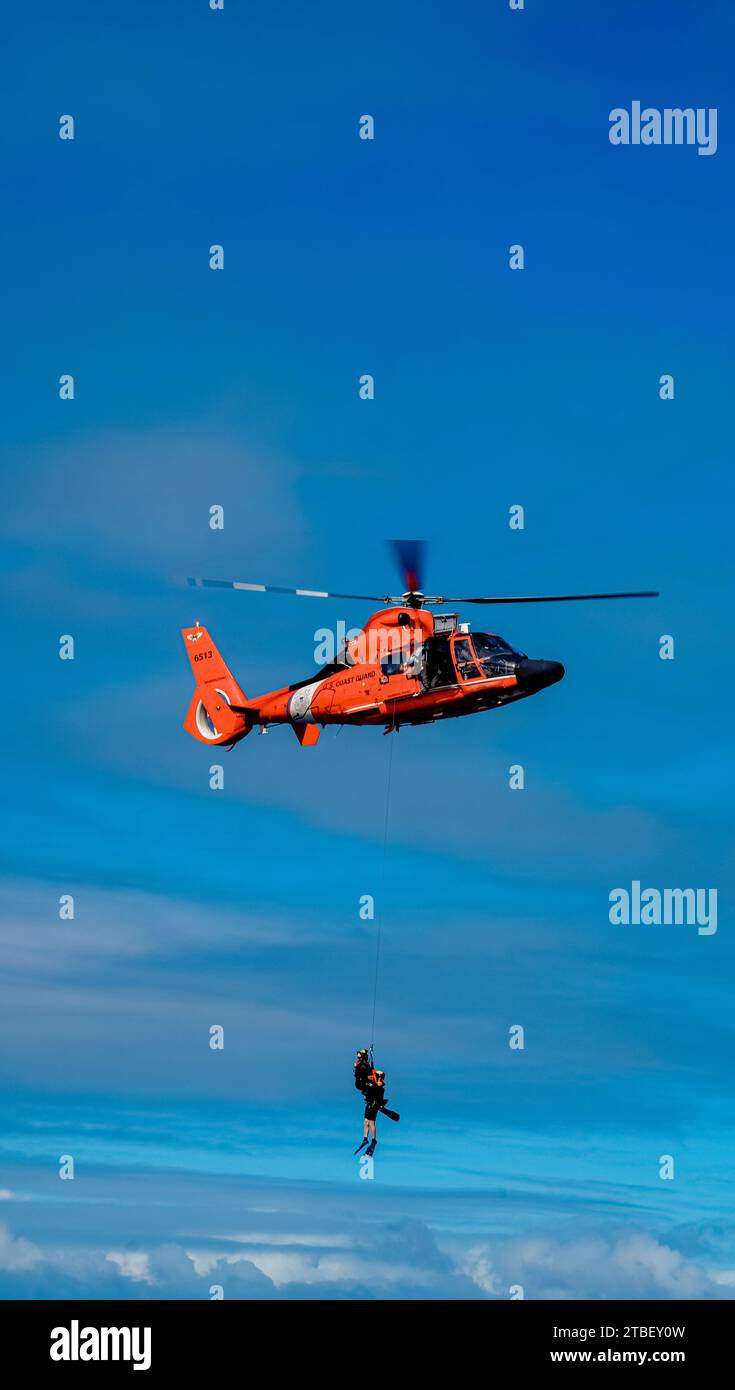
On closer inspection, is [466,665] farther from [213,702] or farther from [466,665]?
[213,702]

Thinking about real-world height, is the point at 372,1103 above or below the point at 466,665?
below

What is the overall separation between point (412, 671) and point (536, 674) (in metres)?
5.66

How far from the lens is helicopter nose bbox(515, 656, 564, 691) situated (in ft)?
310

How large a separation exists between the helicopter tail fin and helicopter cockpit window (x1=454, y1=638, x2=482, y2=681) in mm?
14344

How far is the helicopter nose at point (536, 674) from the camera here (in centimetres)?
9444

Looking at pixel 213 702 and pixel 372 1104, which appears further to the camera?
pixel 213 702

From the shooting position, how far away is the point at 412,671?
95.8 meters

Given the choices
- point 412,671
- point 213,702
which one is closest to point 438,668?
point 412,671

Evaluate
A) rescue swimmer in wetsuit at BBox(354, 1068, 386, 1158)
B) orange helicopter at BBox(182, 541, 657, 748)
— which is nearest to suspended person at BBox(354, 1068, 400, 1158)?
rescue swimmer in wetsuit at BBox(354, 1068, 386, 1158)

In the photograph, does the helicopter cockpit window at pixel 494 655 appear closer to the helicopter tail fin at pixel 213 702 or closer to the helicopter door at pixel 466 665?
the helicopter door at pixel 466 665

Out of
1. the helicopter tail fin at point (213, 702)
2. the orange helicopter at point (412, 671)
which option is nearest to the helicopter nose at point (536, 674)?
the orange helicopter at point (412, 671)
